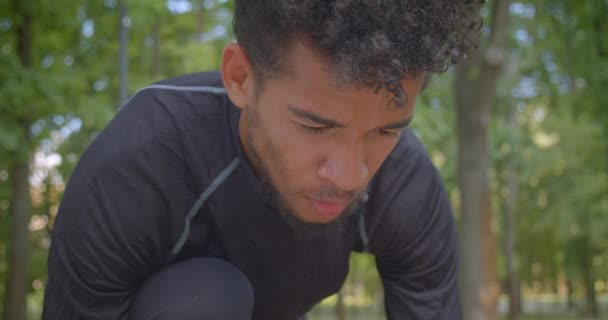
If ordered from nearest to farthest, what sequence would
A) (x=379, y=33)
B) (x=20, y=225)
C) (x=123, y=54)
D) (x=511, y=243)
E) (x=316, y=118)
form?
(x=379, y=33) → (x=316, y=118) → (x=123, y=54) → (x=20, y=225) → (x=511, y=243)

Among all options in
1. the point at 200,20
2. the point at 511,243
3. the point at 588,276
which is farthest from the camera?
the point at 588,276

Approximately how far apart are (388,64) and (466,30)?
233mm

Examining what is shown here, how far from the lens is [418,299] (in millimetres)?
2225

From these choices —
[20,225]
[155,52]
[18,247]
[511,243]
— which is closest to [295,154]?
[20,225]

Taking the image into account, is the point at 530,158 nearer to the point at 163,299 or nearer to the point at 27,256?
the point at 27,256

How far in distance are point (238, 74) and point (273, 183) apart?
1.00ft

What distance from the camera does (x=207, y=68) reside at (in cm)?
1304

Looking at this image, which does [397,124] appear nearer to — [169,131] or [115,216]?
[169,131]

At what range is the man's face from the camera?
1.68m

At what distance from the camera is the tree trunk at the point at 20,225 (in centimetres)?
1207

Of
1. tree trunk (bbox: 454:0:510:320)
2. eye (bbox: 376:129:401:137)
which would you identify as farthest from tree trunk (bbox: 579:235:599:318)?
eye (bbox: 376:129:401:137)

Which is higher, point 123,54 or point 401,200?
point 401,200

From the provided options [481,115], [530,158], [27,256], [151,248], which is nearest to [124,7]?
[481,115]

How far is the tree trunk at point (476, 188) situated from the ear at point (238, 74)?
702 centimetres
